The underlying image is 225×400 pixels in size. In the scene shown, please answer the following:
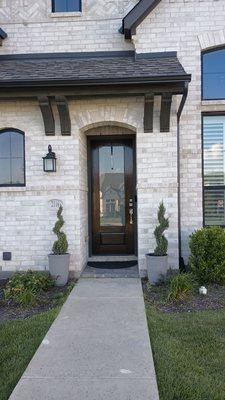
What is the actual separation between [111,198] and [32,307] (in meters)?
3.42

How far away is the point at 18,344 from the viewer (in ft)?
13.4

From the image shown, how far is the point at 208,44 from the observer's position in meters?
7.38

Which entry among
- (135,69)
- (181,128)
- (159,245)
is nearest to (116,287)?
(159,245)

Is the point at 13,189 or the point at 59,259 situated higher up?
the point at 13,189

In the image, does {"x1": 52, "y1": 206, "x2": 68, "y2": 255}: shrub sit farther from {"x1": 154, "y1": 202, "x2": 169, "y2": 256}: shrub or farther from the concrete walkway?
{"x1": 154, "y1": 202, "x2": 169, "y2": 256}: shrub

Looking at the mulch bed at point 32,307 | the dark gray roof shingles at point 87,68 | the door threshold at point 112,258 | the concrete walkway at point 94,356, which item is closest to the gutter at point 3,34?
the dark gray roof shingles at point 87,68

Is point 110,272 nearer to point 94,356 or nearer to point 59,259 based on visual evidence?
point 59,259

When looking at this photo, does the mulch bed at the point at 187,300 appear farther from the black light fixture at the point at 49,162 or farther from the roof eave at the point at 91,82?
the roof eave at the point at 91,82

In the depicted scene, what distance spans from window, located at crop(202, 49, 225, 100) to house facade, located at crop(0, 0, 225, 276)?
0.02 meters

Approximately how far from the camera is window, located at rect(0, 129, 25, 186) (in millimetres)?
7480

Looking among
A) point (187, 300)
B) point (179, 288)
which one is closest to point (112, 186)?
point (179, 288)

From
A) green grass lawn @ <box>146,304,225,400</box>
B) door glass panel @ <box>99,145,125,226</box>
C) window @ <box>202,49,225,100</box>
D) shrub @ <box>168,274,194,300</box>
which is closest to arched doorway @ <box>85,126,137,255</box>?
door glass panel @ <box>99,145,125,226</box>

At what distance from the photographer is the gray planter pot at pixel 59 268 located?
6645mm

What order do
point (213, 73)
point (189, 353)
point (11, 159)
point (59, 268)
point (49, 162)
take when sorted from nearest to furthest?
point (189, 353), point (59, 268), point (49, 162), point (11, 159), point (213, 73)
